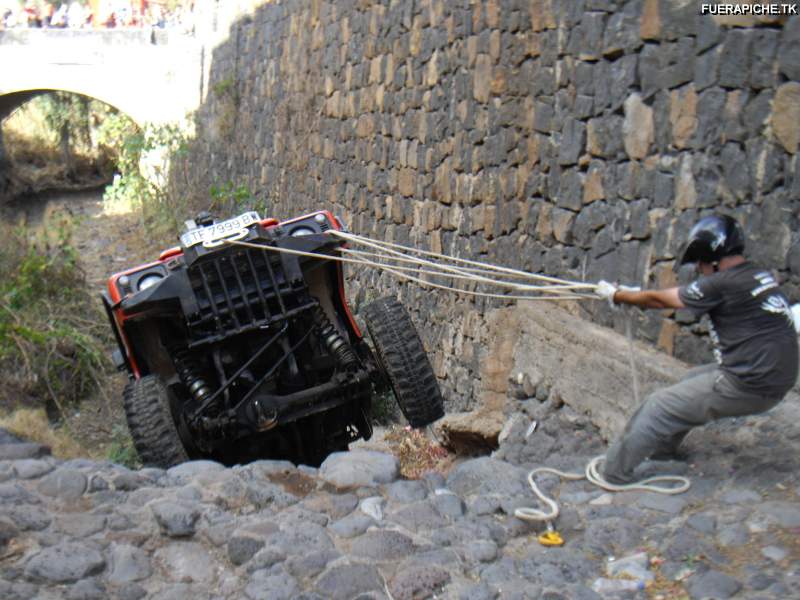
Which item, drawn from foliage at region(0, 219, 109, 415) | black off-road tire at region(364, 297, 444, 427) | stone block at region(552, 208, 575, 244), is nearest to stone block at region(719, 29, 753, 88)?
stone block at region(552, 208, 575, 244)

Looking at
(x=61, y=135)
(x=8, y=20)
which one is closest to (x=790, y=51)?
(x=8, y=20)

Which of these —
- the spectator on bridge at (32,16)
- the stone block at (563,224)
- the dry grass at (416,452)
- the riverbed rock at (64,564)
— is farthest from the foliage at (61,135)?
the riverbed rock at (64,564)

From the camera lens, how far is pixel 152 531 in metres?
4.54

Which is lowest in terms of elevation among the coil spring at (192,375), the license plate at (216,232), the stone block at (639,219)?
the coil spring at (192,375)

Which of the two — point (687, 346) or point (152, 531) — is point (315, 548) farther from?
point (687, 346)

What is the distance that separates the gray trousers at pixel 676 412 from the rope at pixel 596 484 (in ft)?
0.17

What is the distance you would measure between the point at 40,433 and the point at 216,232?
2.59m

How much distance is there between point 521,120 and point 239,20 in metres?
11.4

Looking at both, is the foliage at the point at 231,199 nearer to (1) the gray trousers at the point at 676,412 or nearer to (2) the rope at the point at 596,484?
(2) the rope at the point at 596,484

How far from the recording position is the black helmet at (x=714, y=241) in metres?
4.18

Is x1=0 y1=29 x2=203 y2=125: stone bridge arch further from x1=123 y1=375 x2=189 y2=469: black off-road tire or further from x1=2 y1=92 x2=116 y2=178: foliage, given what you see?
x1=123 y1=375 x2=189 y2=469: black off-road tire

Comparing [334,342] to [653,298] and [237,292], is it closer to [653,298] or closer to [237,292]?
[237,292]

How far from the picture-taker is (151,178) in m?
21.3

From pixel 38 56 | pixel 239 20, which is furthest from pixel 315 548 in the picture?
pixel 38 56
